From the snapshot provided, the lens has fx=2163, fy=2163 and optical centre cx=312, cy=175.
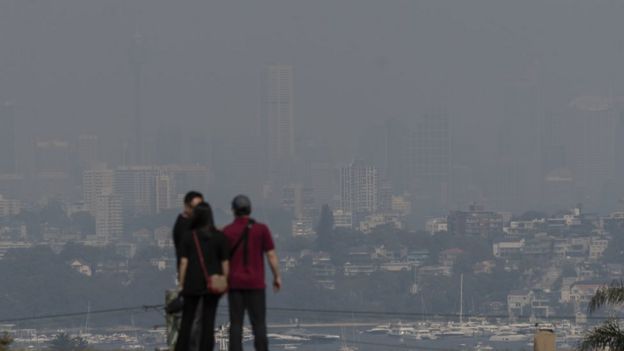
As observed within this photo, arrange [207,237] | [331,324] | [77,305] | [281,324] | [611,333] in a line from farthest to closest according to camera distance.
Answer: [77,305] → [331,324] → [281,324] → [611,333] → [207,237]

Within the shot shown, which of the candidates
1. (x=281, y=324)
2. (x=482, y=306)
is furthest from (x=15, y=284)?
(x=281, y=324)

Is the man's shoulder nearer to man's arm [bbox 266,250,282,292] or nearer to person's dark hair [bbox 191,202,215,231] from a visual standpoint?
person's dark hair [bbox 191,202,215,231]

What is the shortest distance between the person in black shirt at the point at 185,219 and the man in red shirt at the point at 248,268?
0.30 meters

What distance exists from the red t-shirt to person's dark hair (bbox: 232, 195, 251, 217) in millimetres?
81

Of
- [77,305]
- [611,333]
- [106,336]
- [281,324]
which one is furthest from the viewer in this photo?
[77,305]

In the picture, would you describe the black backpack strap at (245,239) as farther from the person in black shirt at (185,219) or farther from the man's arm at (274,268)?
the person in black shirt at (185,219)

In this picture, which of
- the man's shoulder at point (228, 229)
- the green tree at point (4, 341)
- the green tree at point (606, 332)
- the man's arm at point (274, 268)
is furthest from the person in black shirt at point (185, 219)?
the green tree at point (606, 332)

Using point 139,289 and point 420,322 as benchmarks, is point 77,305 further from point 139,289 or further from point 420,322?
point 420,322

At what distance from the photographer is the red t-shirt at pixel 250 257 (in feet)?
52.3

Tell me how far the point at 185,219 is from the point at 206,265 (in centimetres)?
67

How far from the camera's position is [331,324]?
525ft

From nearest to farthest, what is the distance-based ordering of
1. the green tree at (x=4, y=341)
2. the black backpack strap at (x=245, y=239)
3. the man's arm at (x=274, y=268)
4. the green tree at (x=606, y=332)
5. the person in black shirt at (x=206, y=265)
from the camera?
1. the person in black shirt at (x=206, y=265)
2. the man's arm at (x=274, y=268)
3. the black backpack strap at (x=245, y=239)
4. the green tree at (x=4, y=341)
5. the green tree at (x=606, y=332)

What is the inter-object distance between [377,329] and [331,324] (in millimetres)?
3534

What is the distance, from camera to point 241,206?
52.4 feet
